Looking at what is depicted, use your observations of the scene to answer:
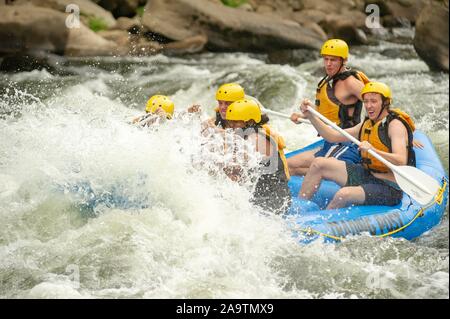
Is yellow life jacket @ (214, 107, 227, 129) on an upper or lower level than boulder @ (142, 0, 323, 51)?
upper

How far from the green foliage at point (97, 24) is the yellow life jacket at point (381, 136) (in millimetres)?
7980

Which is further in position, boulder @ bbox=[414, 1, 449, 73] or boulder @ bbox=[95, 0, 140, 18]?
boulder @ bbox=[95, 0, 140, 18]

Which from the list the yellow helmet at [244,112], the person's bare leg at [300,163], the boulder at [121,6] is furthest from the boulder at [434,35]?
the yellow helmet at [244,112]

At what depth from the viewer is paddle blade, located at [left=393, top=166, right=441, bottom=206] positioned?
20.4 feet

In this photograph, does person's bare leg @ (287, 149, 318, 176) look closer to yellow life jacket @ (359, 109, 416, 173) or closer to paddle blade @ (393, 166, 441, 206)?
yellow life jacket @ (359, 109, 416, 173)

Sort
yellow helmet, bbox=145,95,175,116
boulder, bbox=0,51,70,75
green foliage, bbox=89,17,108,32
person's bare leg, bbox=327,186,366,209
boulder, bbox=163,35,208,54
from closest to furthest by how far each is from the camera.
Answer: person's bare leg, bbox=327,186,366,209
yellow helmet, bbox=145,95,175,116
boulder, bbox=0,51,70,75
green foliage, bbox=89,17,108,32
boulder, bbox=163,35,208,54

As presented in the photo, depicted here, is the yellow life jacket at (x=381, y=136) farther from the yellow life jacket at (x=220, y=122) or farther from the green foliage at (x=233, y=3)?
the green foliage at (x=233, y=3)

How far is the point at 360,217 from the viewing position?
243 inches

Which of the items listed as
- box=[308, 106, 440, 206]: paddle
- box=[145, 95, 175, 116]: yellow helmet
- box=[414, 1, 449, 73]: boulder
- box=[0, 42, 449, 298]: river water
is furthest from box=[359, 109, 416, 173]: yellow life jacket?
box=[414, 1, 449, 73]: boulder

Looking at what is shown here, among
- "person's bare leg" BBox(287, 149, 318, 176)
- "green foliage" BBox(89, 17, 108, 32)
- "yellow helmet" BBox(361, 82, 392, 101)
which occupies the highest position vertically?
"yellow helmet" BBox(361, 82, 392, 101)

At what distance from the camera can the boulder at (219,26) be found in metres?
13.7

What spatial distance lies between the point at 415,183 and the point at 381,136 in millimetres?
471

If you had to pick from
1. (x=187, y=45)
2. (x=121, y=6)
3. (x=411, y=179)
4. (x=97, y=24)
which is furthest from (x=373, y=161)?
(x=121, y=6)

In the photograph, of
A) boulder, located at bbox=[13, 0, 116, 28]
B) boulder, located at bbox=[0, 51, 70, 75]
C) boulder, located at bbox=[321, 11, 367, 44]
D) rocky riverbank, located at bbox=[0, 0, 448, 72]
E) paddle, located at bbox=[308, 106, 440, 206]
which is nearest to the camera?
paddle, located at bbox=[308, 106, 440, 206]
